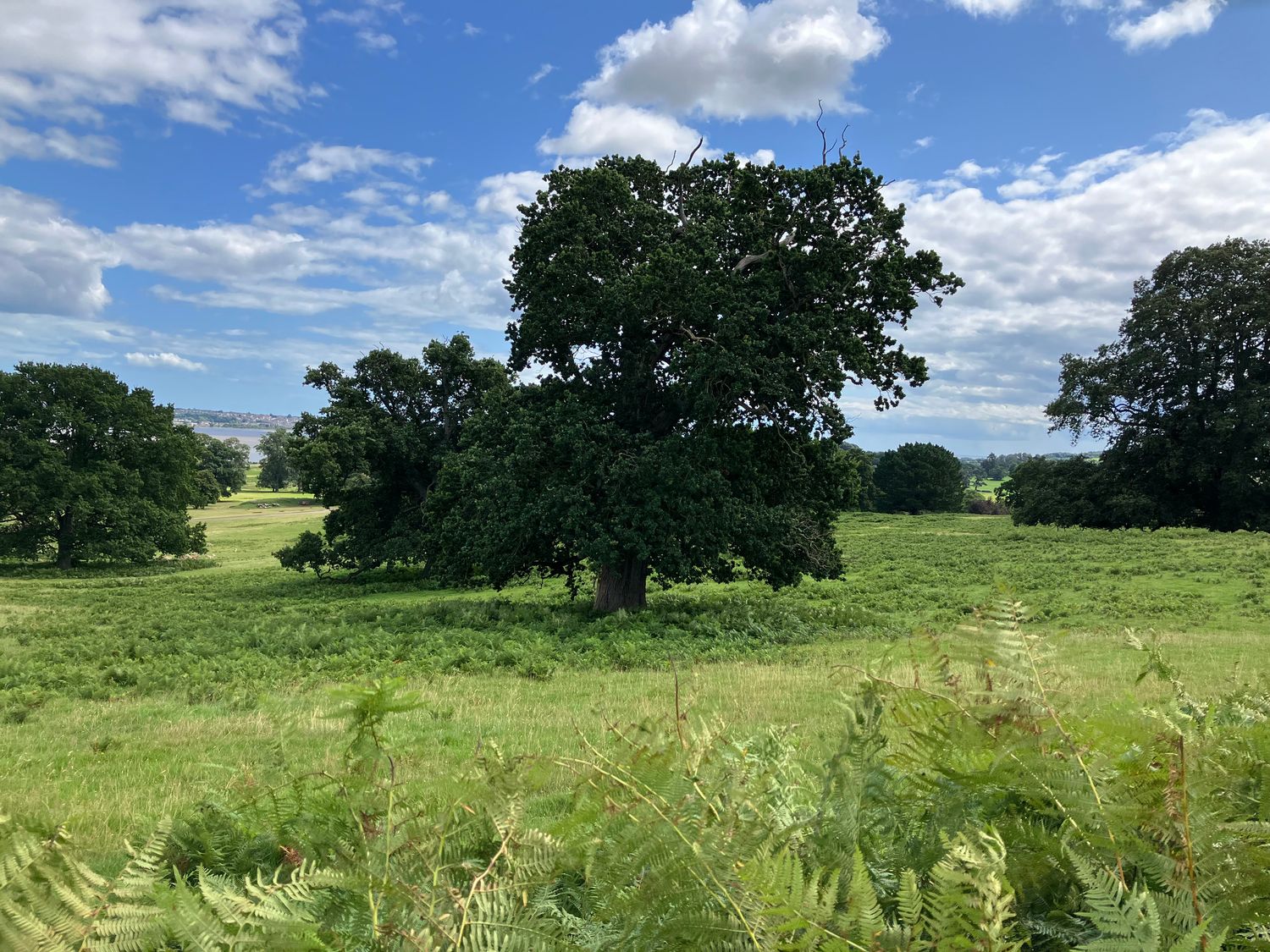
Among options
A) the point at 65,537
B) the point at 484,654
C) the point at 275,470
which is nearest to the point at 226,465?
the point at 275,470

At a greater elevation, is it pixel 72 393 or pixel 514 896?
pixel 72 393

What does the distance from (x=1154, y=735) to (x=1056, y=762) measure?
22 centimetres

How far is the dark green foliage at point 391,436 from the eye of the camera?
33500mm

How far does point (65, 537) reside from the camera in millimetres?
41594

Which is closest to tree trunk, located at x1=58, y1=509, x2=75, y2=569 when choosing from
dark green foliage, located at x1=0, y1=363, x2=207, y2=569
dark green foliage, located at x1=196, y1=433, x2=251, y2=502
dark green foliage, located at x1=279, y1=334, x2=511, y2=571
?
dark green foliage, located at x1=0, y1=363, x2=207, y2=569

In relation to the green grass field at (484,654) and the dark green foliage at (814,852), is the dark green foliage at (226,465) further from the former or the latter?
the dark green foliage at (814,852)

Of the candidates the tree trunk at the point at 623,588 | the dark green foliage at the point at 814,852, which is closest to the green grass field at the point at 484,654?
the dark green foliage at the point at 814,852

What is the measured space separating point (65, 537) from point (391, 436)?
21.8m

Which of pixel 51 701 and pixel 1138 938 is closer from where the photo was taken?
pixel 1138 938

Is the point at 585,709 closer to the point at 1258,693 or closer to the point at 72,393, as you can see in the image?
the point at 1258,693

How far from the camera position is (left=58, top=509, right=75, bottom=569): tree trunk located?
4128cm

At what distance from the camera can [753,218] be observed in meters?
18.0

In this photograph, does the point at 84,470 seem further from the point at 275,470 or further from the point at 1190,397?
the point at 275,470

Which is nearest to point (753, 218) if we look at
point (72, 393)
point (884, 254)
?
point (884, 254)
